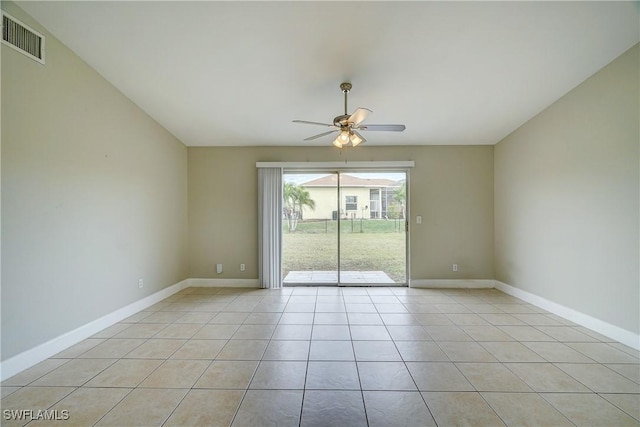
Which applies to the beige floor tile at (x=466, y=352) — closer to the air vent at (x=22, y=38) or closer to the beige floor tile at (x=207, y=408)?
the beige floor tile at (x=207, y=408)

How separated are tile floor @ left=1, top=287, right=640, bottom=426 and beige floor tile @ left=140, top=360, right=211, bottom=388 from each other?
0.01 meters

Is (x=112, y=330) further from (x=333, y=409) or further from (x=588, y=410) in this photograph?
(x=588, y=410)

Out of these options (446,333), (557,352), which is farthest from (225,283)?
(557,352)

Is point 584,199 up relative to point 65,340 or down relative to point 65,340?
up

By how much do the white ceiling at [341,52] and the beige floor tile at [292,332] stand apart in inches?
114

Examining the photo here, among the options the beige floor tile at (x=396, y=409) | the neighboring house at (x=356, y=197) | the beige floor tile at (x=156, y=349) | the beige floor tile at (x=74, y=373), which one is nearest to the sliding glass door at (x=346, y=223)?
the neighboring house at (x=356, y=197)

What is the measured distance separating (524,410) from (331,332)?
5.74 feet

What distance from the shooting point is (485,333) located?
9.99 ft

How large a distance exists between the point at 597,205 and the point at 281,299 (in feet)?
13.7

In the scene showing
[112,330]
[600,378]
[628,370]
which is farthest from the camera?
[112,330]

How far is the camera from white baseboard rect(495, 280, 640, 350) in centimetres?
271

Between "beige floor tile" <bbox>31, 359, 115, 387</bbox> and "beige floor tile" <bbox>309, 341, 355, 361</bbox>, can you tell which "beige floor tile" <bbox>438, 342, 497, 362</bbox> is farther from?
"beige floor tile" <bbox>31, 359, 115, 387</bbox>

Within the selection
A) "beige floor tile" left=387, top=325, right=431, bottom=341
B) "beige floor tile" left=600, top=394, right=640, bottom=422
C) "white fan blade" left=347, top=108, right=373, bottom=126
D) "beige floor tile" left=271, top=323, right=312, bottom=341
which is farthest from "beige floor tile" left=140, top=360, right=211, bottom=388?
"beige floor tile" left=600, top=394, right=640, bottom=422

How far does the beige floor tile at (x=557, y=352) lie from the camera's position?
8.12 feet
